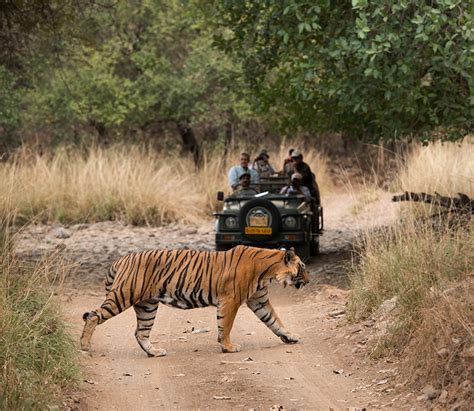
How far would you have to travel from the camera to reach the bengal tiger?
30.8 feet

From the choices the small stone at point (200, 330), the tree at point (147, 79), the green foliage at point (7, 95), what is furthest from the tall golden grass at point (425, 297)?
the tree at point (147, 79)

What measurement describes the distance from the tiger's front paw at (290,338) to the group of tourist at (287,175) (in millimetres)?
5191

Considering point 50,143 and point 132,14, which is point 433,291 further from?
point 50,143

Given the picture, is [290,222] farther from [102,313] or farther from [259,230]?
[102,313]

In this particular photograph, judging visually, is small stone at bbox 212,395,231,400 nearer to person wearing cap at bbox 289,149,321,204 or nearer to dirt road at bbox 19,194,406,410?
dirt road at bbox 19,194,406,410

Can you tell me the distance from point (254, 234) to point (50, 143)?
54.4 ft

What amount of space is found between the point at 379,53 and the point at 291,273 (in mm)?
3212

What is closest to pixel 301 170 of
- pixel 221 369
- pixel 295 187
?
pixel 295 187

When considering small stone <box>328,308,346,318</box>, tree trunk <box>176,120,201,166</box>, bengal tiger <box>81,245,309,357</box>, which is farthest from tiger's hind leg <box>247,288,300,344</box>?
tree trunk <box>176,120,201,166</box>

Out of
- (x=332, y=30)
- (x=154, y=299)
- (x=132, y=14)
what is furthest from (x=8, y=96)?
(x=154, y=299)

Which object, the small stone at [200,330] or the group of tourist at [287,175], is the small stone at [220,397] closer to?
the small stone at [200,330]

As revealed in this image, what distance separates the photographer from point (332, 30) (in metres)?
12.8

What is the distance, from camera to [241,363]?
8.80 m

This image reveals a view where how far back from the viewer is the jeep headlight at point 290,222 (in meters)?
14.2
